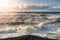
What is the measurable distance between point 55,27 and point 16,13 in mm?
1317

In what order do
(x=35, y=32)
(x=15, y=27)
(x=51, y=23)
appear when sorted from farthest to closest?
(x=51, y=23)
(x=15, y=27)
(x=35, y=32)

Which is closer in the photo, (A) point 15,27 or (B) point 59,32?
(B) point 59,32

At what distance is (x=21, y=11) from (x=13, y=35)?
1680mm

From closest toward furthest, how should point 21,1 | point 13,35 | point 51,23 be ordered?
point 13,35, point 51,23, point 21,1

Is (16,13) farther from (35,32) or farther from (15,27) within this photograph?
(35,32)

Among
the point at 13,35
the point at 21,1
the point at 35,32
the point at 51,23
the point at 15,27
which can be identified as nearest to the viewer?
the point at 13,35

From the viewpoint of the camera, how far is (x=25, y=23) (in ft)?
12.3

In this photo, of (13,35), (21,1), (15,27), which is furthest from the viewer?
(21,1)

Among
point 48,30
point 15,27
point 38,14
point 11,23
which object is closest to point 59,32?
point 48,30

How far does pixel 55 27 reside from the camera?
11.5ft

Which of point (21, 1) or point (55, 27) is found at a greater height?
point (21, 1)

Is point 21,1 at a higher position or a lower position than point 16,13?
higher

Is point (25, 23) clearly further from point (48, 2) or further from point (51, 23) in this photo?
point (48, 2)

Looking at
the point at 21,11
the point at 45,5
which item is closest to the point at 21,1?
the point at 21,11
